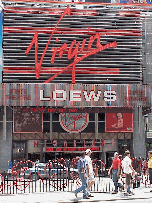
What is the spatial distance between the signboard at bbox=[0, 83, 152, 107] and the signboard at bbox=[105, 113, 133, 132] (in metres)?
2.79

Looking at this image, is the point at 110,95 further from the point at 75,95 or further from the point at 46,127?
the point at 46,127

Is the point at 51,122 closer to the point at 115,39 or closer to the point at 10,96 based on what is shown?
the point at 10,96

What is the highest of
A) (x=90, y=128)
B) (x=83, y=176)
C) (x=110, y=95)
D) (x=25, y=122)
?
(x=110, y=95)

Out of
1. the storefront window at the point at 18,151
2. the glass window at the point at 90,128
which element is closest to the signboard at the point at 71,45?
the glass window at the point at 90,128

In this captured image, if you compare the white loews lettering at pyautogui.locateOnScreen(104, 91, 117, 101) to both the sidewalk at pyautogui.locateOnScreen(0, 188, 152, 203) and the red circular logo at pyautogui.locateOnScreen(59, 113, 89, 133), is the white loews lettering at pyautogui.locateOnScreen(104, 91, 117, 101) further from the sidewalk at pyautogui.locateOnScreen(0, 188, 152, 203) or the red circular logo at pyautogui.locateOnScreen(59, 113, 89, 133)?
the sidewalk at pyautogui.locateOnScreen(0, 188, 152, 203)

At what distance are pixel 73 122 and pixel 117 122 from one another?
13.3 ft

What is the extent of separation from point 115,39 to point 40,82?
7905 mm

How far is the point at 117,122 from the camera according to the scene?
1487 inches

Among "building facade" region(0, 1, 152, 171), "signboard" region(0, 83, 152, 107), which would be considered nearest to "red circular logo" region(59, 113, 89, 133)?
"building facade" region(0, 1, 152, 171)

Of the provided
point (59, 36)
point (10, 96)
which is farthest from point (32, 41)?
point (10, 96)

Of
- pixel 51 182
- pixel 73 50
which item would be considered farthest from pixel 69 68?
pixel 51 182

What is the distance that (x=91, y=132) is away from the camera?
38.6m

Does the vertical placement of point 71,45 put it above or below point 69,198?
above

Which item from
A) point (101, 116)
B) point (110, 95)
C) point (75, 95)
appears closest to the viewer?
point (75, 95)
